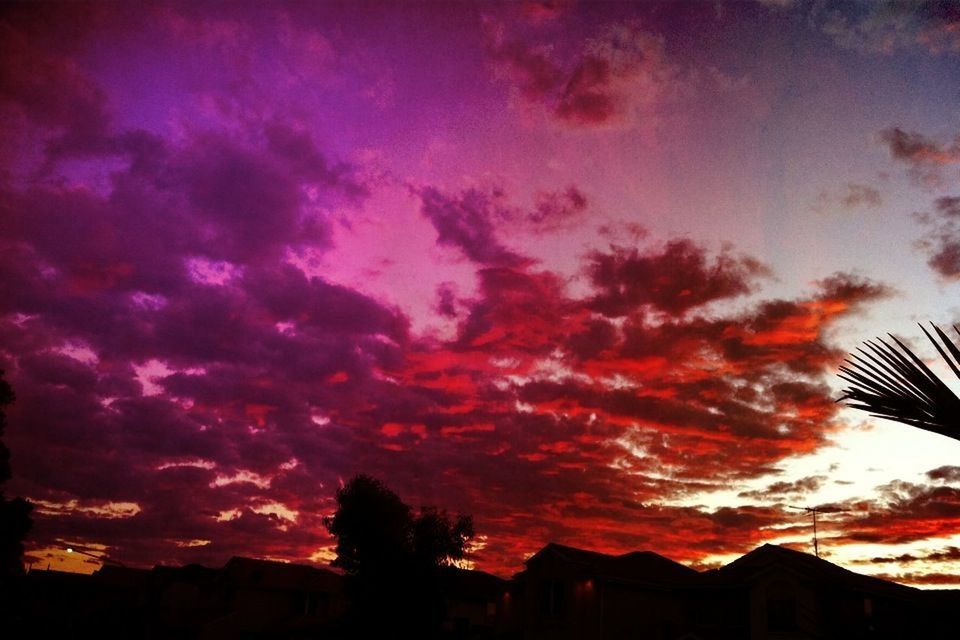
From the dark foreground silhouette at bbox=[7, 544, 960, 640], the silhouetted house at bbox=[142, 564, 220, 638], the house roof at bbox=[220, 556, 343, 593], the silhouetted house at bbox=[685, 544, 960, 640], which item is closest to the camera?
the silhouetted house at bbox=[685, 544, 960, 640]

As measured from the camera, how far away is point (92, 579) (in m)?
92.4

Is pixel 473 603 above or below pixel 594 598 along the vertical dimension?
below

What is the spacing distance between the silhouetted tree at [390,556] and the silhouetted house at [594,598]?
6413mm

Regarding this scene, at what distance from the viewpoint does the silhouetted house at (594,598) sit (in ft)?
130

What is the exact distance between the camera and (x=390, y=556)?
47.4m

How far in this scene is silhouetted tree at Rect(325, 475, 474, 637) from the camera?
147 feet

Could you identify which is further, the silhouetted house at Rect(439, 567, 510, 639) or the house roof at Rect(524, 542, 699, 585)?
the silhouetted house at Rect(439, 567, 510, 639)

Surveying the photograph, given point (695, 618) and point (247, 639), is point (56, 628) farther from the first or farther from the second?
point (695, 618)

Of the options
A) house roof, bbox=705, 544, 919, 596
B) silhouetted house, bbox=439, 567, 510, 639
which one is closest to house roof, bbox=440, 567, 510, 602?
silhouetted house, bbox=439, 567, 510, 639

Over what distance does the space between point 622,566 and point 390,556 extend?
15713 mm

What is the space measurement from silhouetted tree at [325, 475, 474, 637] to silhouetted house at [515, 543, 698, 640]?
21.0 feet

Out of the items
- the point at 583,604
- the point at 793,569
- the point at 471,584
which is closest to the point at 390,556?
the point at 583,604

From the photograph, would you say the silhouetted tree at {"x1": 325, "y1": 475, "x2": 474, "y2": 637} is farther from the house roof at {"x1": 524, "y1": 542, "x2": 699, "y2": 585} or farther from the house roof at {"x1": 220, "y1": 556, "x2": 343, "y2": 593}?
the house roof at {"x1": 220, "y1": 556, "x2": 343, "y2": 593}

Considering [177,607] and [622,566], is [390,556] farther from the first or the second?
[177,607]
